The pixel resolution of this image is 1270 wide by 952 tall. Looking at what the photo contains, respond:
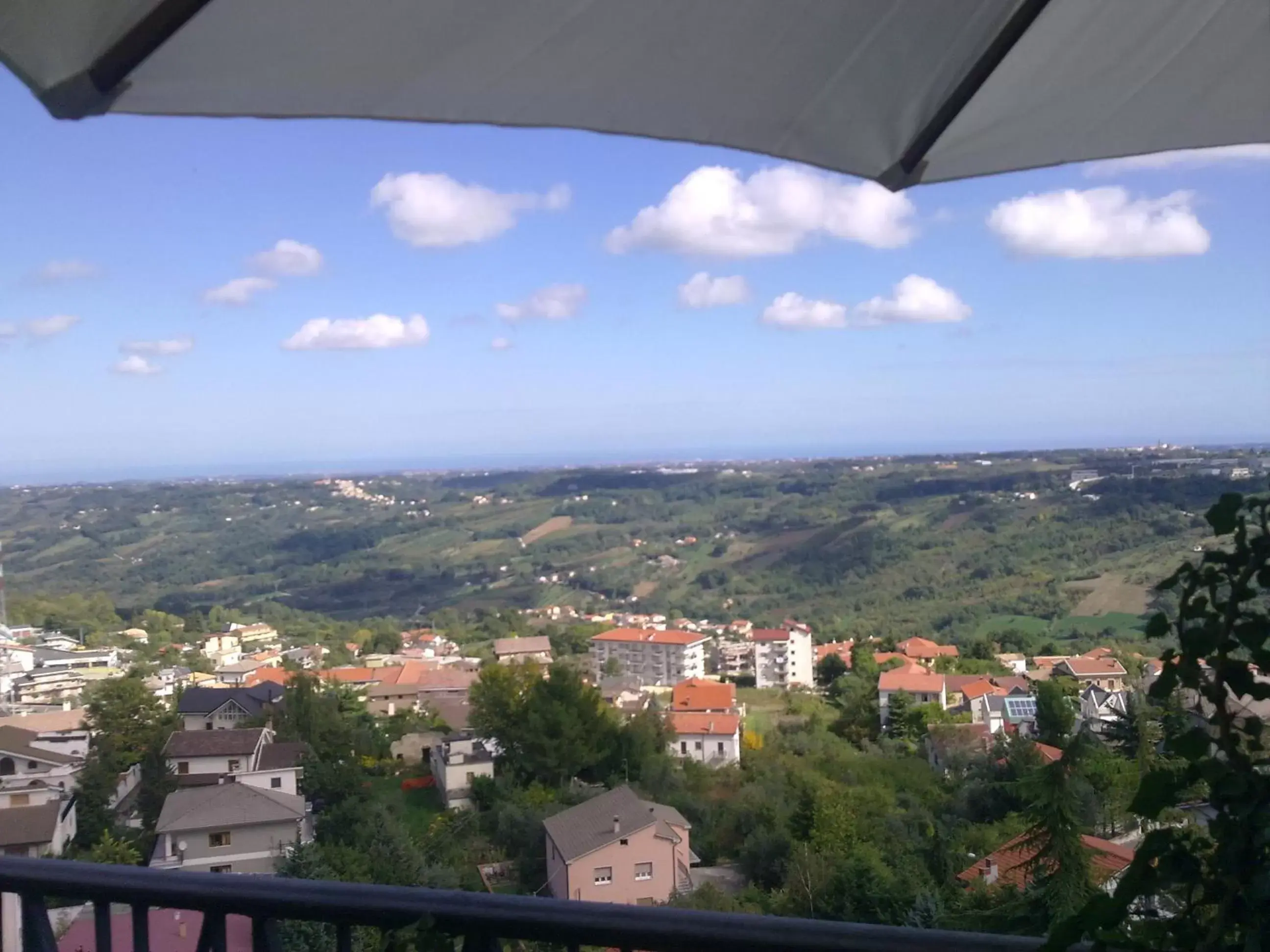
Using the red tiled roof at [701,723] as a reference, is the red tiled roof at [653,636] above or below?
above

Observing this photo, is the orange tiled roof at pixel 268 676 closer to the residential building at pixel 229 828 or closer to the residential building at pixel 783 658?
the residential building at pixel 229 828

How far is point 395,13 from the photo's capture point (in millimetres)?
1085

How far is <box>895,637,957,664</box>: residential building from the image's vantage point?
279cm

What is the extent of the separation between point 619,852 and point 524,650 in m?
0.78

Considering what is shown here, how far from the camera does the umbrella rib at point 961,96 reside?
126 centimetres

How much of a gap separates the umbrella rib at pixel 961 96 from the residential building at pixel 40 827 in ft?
8.01

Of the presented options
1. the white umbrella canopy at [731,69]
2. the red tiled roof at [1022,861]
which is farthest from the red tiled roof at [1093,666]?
the white umbrella canopy at [731,69]

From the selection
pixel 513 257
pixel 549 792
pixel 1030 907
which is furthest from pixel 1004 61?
pixel 513 257

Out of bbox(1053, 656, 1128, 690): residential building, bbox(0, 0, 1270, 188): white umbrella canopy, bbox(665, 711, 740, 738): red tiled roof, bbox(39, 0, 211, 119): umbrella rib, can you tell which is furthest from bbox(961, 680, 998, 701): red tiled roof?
bbox(39, 0, 211, 119): umbrella rib

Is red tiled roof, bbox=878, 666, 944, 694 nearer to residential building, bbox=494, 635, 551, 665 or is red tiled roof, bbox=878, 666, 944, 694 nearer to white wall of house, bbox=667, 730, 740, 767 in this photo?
white wall of house, bbox=667, 730, 740, 767

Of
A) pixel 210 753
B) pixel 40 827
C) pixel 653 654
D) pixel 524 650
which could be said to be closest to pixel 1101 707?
pixel 653 654

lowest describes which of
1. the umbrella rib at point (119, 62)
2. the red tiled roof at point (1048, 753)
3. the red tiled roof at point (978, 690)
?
the red tiled roof at point (1048, 753)

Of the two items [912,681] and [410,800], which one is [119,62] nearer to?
[410,800]

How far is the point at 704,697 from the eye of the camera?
2.87m
